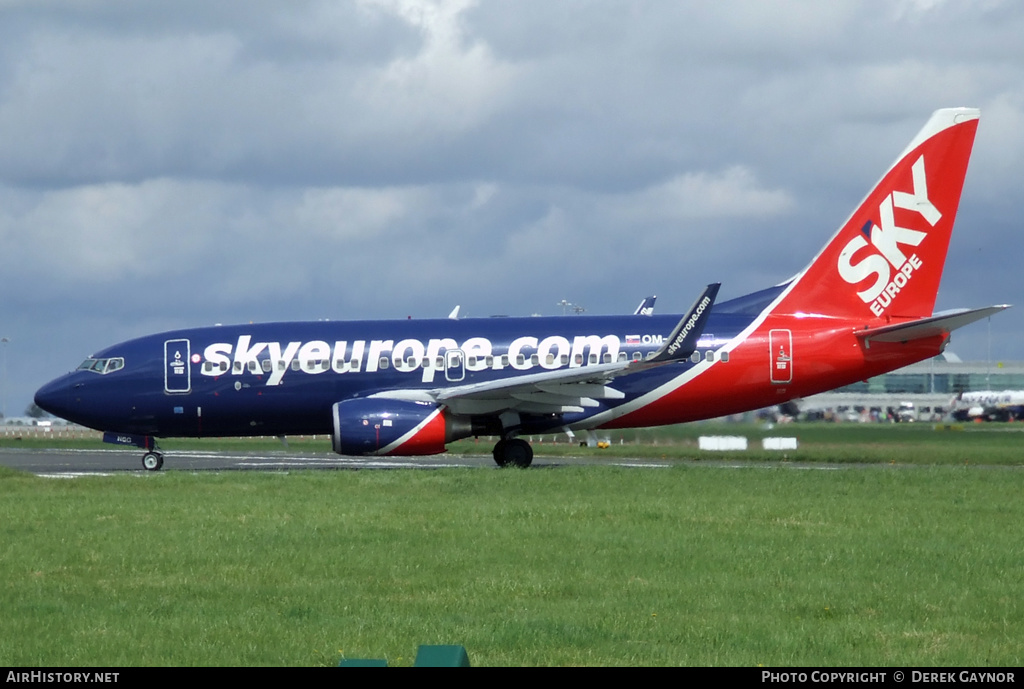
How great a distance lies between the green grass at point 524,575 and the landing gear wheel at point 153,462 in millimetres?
9267

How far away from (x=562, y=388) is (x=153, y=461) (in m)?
10.6

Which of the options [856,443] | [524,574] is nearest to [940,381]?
[856,443]

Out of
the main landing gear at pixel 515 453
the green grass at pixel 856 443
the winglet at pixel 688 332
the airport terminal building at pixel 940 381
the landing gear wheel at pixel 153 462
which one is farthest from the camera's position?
the airport terminal building at pixel 940 381

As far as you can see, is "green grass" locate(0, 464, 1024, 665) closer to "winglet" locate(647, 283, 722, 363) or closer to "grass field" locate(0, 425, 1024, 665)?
"grass field" locate(0, 425, 1024, 665)

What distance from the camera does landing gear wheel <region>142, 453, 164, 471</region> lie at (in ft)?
97.5

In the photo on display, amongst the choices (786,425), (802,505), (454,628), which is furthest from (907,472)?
(454,628)

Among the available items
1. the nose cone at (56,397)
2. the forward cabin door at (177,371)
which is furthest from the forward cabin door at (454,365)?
the nose cone at (56,397)

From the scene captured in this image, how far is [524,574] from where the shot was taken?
11836mm

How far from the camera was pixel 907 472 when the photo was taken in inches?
913

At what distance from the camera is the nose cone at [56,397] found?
96.8 ft

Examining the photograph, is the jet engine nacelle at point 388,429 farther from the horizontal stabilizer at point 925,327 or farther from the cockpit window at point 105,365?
the horizontal stabilizer at point 925,327

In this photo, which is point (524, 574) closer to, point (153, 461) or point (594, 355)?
point (594, 355)

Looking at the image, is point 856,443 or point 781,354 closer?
point 781,354
